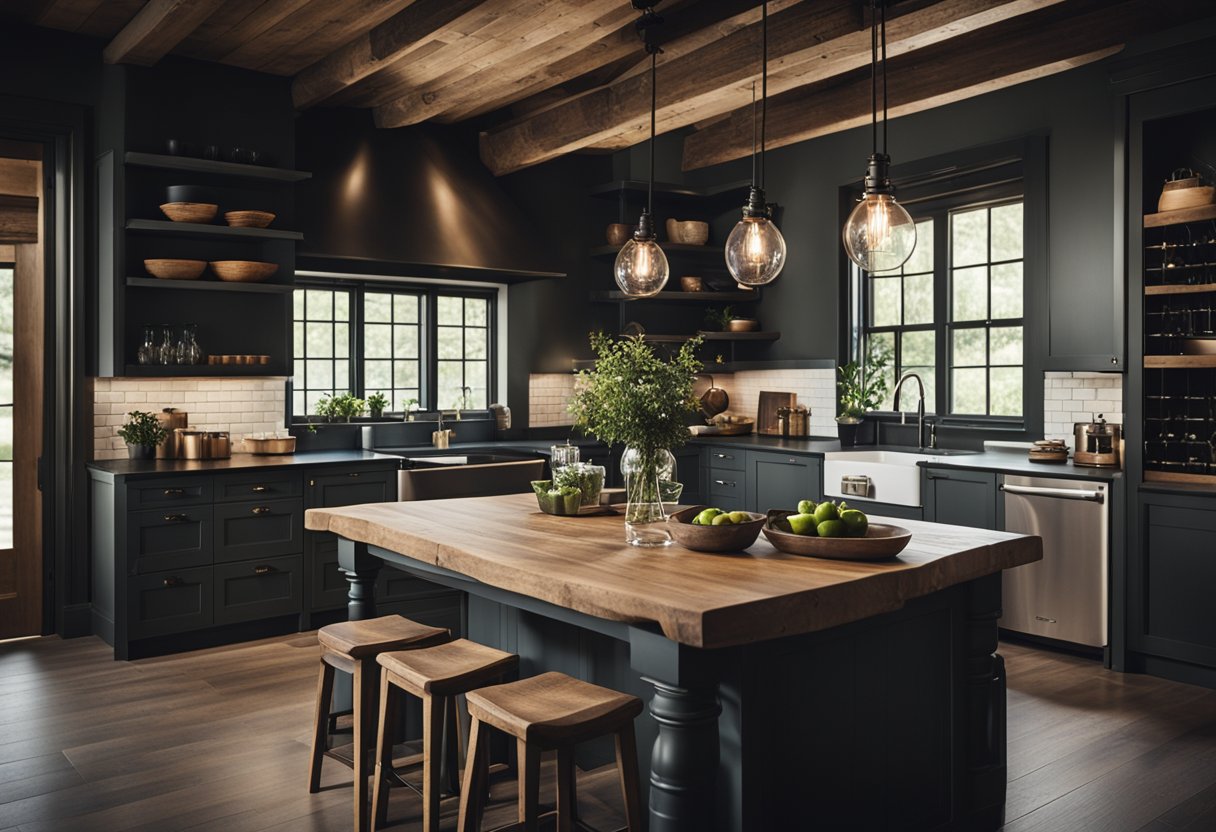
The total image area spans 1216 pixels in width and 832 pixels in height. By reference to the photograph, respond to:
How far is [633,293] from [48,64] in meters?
3.94

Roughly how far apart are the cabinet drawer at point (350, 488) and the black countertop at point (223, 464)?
9cm

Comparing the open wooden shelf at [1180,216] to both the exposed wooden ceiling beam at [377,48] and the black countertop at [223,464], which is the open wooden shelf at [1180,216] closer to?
the exposed wooden ceiling beam at [377,48]

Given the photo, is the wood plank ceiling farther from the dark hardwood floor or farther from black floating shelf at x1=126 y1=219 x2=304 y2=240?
the dark hardwood floor

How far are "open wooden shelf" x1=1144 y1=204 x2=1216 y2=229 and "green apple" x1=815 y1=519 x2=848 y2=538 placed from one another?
3158 millimetres

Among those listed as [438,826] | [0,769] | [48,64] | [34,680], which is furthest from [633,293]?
[48,64]

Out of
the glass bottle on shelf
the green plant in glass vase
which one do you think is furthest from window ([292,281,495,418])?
the green plant in glass vase

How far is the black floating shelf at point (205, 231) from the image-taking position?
18.7ft

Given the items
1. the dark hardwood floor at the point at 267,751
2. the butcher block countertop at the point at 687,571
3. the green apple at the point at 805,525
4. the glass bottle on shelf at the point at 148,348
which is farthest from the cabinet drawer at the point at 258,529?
the green apple at the point at 805,525

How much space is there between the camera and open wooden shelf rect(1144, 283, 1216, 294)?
4887mm

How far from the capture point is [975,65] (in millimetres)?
5934

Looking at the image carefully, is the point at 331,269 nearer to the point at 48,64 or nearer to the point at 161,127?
the point at 161,127

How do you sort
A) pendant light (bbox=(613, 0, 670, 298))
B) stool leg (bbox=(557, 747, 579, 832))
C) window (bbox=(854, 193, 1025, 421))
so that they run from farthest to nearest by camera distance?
window (bbox=(854, 193, 1025, 421))
pendant light (bbox=(613, 0, 670, 298))
stool leg (bbox=(557, 747, 579, 832))

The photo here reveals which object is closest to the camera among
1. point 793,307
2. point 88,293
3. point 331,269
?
point 88,293

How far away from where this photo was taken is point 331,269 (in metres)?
6.81
